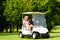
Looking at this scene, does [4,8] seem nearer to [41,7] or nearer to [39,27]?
[41,7]

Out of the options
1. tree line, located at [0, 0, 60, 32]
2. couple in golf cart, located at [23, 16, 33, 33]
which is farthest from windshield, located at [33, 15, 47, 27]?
tree line, located at [0, 0, 60, 32]

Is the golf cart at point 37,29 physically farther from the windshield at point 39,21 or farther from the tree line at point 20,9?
the tree line at point 20,9

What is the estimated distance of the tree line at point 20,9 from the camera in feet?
145

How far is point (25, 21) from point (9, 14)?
823 inches

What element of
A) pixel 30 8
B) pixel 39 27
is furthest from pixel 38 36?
pixel 30 8

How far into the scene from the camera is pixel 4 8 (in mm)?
47406

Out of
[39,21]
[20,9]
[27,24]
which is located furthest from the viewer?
[20,9]

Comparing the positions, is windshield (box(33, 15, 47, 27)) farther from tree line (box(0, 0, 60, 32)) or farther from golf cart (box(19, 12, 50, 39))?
tree line (box(0, 0, 60, 32))

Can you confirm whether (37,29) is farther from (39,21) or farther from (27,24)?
(39,21)

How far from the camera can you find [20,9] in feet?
146

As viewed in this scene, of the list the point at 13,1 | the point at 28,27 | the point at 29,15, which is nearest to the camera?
the point at 28,27

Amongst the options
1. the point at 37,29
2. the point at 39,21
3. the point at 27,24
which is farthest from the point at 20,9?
the point at 37,29

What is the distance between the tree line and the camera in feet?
145

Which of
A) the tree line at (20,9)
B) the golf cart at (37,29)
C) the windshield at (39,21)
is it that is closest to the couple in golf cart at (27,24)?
the golf cart at (37,29)
